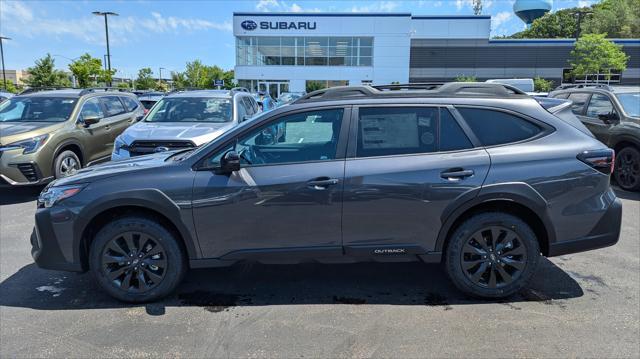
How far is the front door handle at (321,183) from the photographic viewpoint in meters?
3.58

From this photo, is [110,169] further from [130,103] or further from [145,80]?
[145,80]

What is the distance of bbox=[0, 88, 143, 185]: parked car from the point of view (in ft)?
23.8

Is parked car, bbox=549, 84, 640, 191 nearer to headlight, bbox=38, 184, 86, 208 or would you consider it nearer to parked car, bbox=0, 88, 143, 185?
headlight, bbox=38, 184, 86, 208

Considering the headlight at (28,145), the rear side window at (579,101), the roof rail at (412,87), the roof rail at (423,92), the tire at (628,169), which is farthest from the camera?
the rear side window at (579,101)

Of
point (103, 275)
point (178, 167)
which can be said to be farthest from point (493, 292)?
point (103, 275)

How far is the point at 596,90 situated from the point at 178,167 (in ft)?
28.5

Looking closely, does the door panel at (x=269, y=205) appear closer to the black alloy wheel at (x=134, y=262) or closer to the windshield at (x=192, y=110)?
the black alloy wheel at (x=134, y=262)

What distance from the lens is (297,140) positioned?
13.0 ft

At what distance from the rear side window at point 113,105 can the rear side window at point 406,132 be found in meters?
7.67

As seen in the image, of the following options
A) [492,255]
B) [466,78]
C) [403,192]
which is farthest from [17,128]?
[466,78]

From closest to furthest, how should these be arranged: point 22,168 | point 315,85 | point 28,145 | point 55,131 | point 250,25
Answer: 1. point 22,168
2. point 28,145
3. point 55,131
4. point 315,85
5. point 250,25

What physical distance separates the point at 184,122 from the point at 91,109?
2.39 metres

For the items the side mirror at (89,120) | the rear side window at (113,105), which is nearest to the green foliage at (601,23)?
the rear side window at (113,105)

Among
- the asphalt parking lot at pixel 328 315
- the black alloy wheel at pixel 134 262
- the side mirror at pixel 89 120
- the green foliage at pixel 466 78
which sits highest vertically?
the green foliage at pixel 466 78
